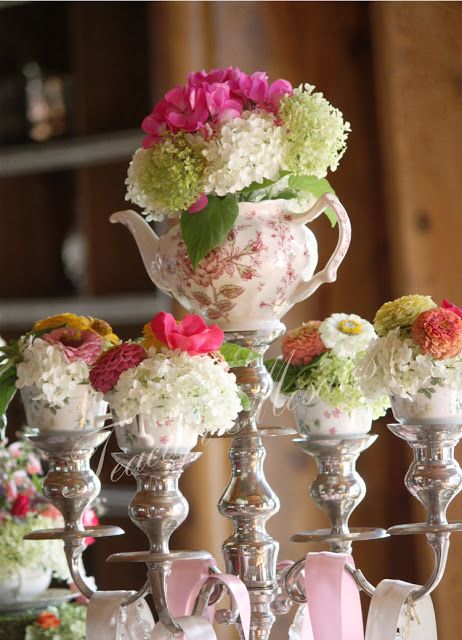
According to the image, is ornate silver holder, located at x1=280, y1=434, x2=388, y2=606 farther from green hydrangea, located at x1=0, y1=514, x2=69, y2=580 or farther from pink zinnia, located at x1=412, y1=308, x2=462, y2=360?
green hydrangea, located at x1=0, y1=514, x2=69, y2=580

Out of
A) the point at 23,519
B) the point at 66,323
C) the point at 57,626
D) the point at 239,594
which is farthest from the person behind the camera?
the point at 23,519

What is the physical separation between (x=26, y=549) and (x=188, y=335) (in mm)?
826

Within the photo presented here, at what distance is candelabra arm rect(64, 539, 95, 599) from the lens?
1323 millimetres

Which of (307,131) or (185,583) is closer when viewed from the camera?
(307,131)

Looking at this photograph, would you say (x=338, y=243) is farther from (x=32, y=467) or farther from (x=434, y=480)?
(x=32, y=467)

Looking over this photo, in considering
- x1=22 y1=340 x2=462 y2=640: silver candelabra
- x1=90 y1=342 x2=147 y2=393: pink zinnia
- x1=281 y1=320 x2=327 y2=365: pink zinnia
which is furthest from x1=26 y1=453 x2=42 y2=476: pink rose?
x1=90 y1=342 x2=147 y2=393: pink zinnia

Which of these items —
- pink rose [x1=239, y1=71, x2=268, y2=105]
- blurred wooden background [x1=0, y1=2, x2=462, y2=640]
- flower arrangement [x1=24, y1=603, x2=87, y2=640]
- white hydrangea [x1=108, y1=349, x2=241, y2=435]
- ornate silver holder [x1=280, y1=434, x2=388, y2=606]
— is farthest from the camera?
blurred wooden background [x1=0, y1=2, x2=462, y2=640]

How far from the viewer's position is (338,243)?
1.31m

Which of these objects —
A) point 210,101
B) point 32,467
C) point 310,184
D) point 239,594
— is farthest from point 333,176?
point 239,594

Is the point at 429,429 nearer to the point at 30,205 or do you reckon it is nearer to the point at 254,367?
the point at 254,367

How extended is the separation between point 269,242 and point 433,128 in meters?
1.13

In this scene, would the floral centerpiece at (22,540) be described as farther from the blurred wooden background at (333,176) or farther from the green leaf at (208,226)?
the green leaf at (208,226)

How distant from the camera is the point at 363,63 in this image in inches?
99.3

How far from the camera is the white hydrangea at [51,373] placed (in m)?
1.29
